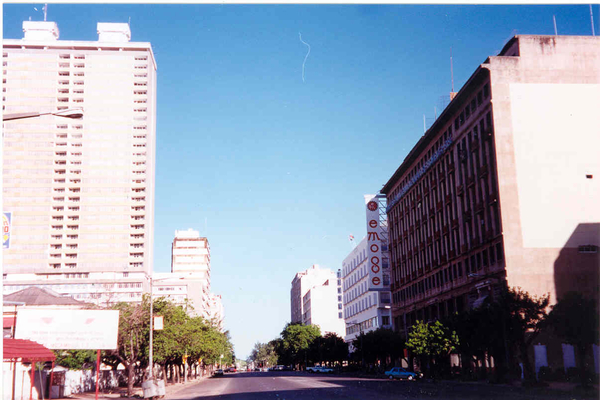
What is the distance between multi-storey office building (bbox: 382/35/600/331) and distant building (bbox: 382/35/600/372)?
4.1 inches

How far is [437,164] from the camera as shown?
85.6 meters

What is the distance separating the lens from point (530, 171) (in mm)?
63094

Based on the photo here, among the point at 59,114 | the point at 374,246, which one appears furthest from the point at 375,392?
the point at 374,246

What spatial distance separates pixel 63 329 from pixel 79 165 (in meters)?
132

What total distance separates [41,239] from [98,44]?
5442 cm

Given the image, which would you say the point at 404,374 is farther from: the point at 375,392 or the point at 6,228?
the point at 6,228

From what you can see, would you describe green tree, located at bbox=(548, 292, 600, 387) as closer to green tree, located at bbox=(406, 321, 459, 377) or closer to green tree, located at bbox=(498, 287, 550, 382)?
green tree, located at bbox=(498, 287, 550, 382)

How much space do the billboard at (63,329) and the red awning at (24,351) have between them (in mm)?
789

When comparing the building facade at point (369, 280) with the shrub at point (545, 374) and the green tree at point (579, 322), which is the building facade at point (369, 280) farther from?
the green tree at point (579, 322)

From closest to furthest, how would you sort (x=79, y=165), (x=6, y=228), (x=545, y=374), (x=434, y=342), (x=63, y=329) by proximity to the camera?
(x=6, y=228), (x=63, y=329), (x=545, y=374), (x=434, y=342), (x=79, y=165)

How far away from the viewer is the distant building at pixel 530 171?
60438mm

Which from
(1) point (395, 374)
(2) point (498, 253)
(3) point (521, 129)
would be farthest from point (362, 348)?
(3) point (521, 129)

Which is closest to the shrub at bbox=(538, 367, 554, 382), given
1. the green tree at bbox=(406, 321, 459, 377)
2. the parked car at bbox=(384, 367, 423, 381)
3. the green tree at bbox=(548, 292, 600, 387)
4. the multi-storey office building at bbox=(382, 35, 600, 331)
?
the green tree at bbox=(548, 292, 600, 387)

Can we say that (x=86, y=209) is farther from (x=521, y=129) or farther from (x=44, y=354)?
(x=44, y=354)
